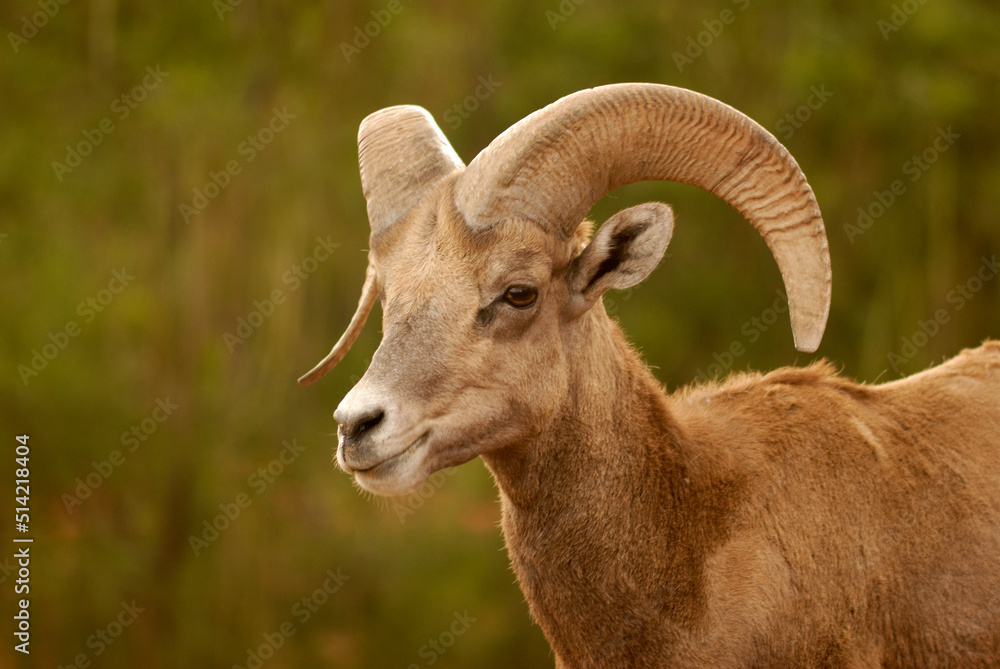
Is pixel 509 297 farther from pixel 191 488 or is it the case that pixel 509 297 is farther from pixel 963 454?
pixel 191 488

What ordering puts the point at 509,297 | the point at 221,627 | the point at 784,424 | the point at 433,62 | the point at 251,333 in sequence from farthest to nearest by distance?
the point at 433,62
the point at 251,333
the point at 221,627
the point at 784,424
the point at 509,297

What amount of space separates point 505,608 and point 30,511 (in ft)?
19.4

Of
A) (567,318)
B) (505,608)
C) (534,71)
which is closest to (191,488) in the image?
(505,608)

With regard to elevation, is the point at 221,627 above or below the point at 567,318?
below

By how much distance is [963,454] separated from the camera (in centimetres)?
459

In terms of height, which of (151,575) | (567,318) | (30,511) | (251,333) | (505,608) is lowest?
(505,608)
